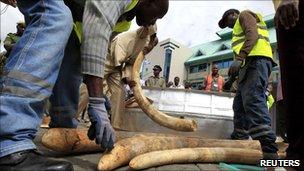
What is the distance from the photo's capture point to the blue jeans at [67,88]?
2.52 meters

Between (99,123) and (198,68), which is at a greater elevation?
(198,68)

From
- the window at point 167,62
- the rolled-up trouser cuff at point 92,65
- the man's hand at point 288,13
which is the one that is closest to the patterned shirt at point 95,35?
the rolled-up trouser cuff at point 92,65

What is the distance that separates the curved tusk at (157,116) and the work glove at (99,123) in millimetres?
1299

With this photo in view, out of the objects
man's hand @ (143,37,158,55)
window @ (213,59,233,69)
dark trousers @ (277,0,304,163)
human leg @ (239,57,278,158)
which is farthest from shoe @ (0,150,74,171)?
window @ (213,59,233,69)

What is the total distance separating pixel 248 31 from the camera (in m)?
4.01

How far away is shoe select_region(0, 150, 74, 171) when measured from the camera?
4.87 ft

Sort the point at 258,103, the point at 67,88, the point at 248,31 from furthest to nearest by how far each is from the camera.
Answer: the point at 248,31, the point at 258,103, the point at 67,88

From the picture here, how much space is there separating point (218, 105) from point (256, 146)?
3906mm

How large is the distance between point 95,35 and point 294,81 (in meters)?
1.30

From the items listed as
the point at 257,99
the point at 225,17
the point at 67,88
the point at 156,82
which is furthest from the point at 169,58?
the point at 67,88

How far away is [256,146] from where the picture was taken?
275 centimetres

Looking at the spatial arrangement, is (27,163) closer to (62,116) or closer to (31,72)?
(31,72)

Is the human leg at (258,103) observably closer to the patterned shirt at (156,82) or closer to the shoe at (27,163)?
the shoe at (27,163)

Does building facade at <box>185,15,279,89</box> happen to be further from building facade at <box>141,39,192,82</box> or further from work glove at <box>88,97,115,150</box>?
work glove at <box>88,97,115,150</box>
